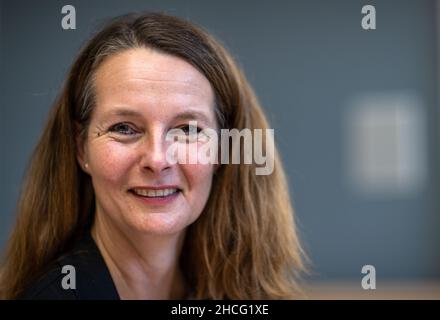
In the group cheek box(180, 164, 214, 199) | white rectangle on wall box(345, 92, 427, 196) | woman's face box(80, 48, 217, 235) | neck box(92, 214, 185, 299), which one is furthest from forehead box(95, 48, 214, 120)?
white rectangle on wall box(345, 92, 427, 196)

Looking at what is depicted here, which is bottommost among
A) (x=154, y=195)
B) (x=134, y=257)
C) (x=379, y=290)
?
(x=379, y=290)

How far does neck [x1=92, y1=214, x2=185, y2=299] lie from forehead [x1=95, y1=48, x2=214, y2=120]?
24cm

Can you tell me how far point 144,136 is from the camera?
84cm

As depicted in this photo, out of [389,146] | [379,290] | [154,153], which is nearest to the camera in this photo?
[154,153]

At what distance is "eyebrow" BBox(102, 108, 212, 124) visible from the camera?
839 mm

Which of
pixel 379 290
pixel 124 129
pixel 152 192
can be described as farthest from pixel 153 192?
pixel 379 290

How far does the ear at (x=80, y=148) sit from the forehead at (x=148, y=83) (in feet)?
0.27

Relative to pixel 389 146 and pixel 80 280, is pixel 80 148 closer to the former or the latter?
pixel 80 280

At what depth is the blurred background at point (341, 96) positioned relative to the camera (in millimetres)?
1053

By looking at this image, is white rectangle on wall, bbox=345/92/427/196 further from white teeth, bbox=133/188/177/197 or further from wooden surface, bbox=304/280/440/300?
white teeth, bbox=133/188/177/197

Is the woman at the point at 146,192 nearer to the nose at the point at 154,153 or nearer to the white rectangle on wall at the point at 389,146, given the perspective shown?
the nose at the point at 154,153

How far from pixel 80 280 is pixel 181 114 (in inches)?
13.0

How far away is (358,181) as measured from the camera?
1.18 meters
